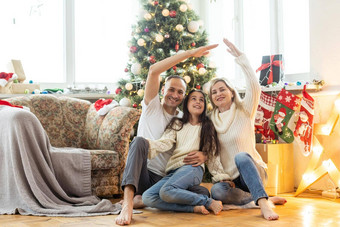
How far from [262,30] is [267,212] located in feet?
7.83

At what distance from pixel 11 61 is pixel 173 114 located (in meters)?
2.02

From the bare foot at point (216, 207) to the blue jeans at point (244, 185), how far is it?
5.7 inches

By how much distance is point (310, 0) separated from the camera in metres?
3.51

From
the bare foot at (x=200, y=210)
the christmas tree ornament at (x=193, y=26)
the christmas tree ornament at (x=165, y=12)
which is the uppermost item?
the christmas tree ornament at (x=165, y=12)

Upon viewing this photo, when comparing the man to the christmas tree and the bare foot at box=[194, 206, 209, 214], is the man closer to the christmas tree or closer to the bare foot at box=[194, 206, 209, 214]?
the bare foot at box=[194, 206, 209, 214]

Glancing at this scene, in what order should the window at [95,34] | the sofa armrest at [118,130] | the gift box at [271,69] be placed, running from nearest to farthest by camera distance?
the sofa armrest at [118,130]
the gift box at [271,69]
the window at [95,34]

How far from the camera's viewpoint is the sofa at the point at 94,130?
10.4 feet

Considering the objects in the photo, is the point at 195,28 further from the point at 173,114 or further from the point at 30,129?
the point at 30,129

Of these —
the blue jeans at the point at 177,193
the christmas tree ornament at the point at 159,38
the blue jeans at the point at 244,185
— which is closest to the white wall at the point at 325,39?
the blue jeans at the point at 244,185

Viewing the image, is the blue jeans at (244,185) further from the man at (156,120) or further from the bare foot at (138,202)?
the bare foot at (138,202)

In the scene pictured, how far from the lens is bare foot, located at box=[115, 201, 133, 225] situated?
87.2 inches

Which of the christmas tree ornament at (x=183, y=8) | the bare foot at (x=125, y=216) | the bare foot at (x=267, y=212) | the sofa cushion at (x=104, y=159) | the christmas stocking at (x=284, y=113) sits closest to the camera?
the bare foot at (x=125, y=216)

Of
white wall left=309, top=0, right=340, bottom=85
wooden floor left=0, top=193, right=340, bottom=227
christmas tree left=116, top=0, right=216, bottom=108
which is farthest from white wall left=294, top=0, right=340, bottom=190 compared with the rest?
christmas tree left=116, top=0, right=216, bottom=108

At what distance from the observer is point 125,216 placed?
2.26 m
